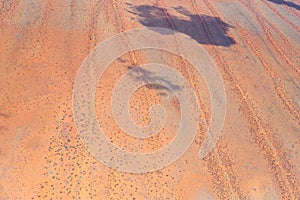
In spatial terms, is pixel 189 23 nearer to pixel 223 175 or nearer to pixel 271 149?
pixel 271 149

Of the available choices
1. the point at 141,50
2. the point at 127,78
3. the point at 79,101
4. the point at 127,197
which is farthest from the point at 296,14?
the point at 127,197

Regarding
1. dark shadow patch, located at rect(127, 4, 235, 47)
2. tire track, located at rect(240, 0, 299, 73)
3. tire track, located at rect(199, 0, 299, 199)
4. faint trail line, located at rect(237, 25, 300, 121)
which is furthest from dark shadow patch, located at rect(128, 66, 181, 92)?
tire track, located at rect(240, 0, 299, 73)

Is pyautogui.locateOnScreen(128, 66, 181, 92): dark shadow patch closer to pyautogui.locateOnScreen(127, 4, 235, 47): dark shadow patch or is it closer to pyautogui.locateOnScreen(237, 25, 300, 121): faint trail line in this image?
pyautogui.locateOnScreen(127, 4, 235, 47): dark shadow patch

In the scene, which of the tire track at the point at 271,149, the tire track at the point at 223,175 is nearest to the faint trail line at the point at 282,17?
the tire track at the point at 271,149

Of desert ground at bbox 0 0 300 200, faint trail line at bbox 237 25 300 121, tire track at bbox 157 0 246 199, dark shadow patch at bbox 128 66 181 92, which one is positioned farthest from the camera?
faint trail line at bbox 237 25 300 121

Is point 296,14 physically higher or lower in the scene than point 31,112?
higher

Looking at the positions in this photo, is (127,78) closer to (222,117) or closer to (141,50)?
(141,50)

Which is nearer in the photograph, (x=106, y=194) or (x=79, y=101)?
(x=106, y=194)

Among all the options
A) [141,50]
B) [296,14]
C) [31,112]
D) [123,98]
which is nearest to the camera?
[31,112]
